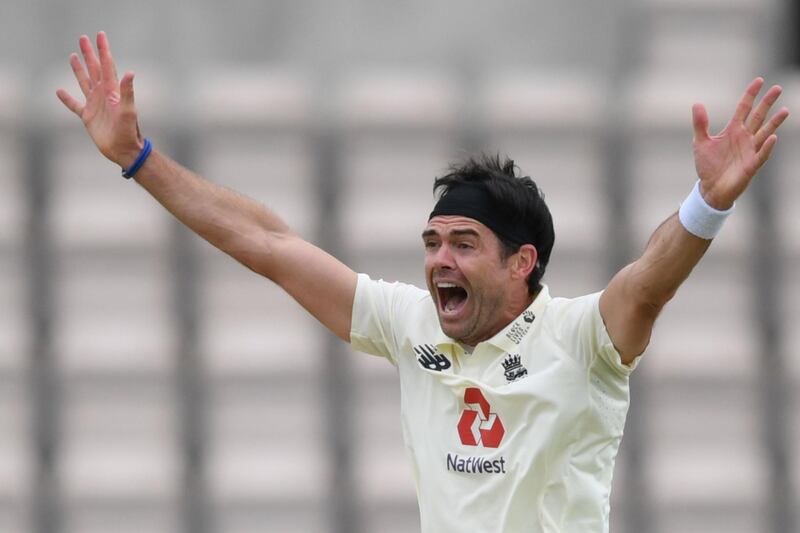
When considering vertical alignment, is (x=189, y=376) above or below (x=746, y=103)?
above

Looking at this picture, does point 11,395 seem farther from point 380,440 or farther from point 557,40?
point 557,40

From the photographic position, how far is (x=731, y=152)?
4.18 meters

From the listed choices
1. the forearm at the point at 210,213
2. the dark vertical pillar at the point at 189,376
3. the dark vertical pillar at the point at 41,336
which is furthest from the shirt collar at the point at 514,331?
the dark vertical pillar at the point at 41,336

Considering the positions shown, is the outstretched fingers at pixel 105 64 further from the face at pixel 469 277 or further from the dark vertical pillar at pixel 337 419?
the dark vertical pillar at pixel 337 419

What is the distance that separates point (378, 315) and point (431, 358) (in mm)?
305

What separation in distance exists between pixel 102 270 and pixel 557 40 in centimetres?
292

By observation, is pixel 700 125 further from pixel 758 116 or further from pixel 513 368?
pixel 513 368

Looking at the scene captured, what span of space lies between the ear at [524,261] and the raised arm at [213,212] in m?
0.57

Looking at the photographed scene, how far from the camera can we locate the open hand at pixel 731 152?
414 cm

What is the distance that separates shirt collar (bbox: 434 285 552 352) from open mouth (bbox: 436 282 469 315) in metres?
0.10

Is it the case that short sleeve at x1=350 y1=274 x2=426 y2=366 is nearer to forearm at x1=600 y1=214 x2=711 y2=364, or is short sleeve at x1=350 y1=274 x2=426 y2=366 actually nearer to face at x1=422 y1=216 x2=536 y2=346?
face at x1=422 y1=216 x2=536 y2=346

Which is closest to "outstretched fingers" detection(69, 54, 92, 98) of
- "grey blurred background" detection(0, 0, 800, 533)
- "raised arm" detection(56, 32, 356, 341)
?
"raised arm" detection(56, 32, 356, 341)

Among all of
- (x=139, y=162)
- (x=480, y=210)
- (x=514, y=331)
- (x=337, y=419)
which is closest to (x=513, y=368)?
(x=514, y=331)

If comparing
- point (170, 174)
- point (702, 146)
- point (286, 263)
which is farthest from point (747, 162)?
point (170, 174)
